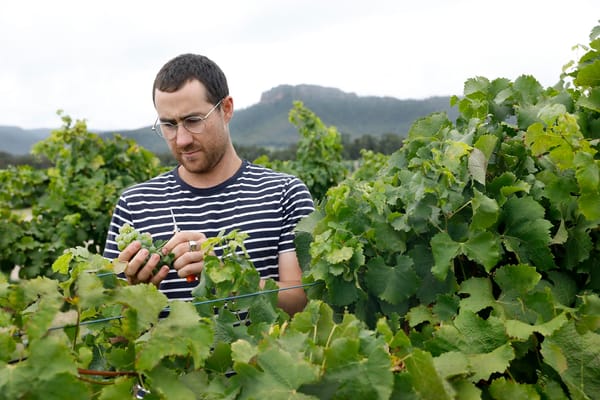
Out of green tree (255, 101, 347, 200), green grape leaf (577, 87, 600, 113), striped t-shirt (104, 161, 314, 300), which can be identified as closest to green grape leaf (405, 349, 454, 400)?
green grape leaf (577, 87, 600, 113)

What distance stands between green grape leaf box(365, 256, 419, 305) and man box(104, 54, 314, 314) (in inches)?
32.6

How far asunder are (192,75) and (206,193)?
1.64ft

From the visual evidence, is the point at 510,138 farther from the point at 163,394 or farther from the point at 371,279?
the point at 163,394

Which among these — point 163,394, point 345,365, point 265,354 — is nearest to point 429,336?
point 345,365

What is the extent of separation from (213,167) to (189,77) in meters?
0.39

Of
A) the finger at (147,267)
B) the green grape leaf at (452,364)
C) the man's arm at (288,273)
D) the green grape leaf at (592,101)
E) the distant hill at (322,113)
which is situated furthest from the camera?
the distant hill at (322,113)

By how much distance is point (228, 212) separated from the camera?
235 cm

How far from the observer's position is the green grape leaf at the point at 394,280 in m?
1.39

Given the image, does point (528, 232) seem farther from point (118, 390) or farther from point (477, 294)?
point (118, 390)

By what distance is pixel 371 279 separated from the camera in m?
1.42

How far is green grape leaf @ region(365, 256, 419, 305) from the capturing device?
139cm

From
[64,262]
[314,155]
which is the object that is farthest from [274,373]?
[314,155]

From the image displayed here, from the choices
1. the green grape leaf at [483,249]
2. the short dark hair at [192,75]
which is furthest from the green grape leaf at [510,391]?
the short dark hair at [192,75]

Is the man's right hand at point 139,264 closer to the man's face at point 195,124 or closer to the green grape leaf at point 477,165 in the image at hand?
the man's face at point 195,124
